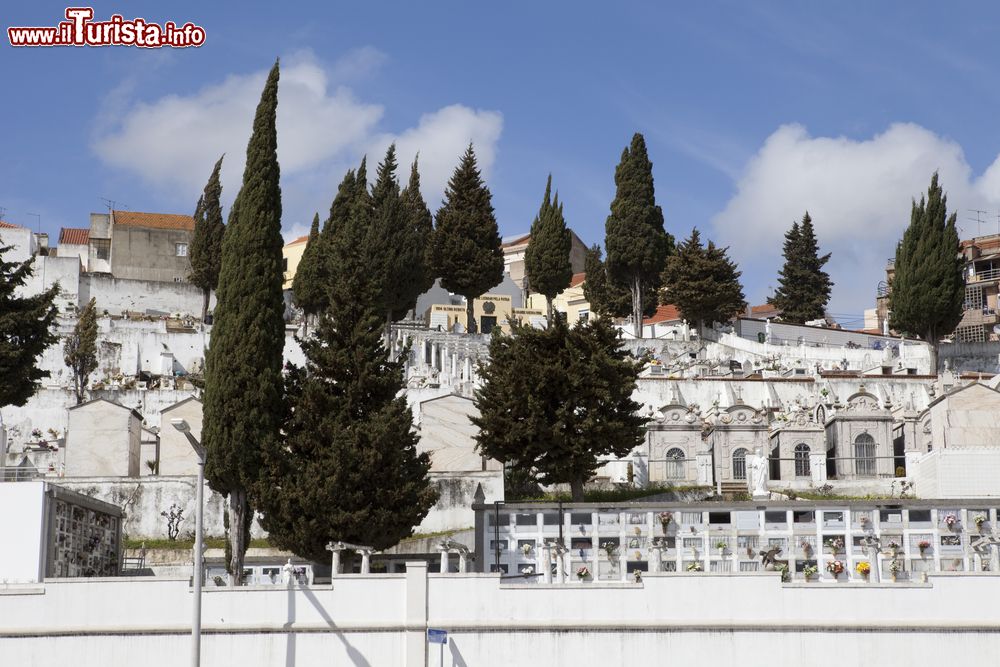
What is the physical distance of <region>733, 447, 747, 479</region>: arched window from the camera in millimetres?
49156

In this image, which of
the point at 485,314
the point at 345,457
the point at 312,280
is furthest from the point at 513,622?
the point at 485,314

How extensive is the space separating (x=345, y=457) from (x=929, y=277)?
37.6 m

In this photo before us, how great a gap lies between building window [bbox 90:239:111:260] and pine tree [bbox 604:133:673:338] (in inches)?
1389

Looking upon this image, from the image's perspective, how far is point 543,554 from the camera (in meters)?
36.7

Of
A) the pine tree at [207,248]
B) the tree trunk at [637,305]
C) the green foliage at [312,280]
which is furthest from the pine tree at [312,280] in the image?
the tree trunk at [637,305]

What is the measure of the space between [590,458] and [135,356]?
105 feet

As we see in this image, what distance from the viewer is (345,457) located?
34.9 metres

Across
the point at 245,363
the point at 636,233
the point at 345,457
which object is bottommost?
the point at 345,457

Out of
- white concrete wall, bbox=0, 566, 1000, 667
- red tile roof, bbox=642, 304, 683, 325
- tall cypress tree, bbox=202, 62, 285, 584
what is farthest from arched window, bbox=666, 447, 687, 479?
red tile roof, bbox=642, 304, 683, 325

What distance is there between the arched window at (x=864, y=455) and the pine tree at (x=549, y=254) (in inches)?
1033

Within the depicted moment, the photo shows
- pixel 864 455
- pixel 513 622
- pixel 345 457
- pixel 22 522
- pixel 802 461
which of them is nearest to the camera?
pixel 513 622

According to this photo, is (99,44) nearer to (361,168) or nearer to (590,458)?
(590,458)

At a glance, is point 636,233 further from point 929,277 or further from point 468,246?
point 929,277

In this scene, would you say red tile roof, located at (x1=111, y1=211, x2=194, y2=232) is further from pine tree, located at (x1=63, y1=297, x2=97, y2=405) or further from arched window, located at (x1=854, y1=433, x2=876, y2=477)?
arched window, located at (x1=854, y1=433, x2=876, y2=477)
